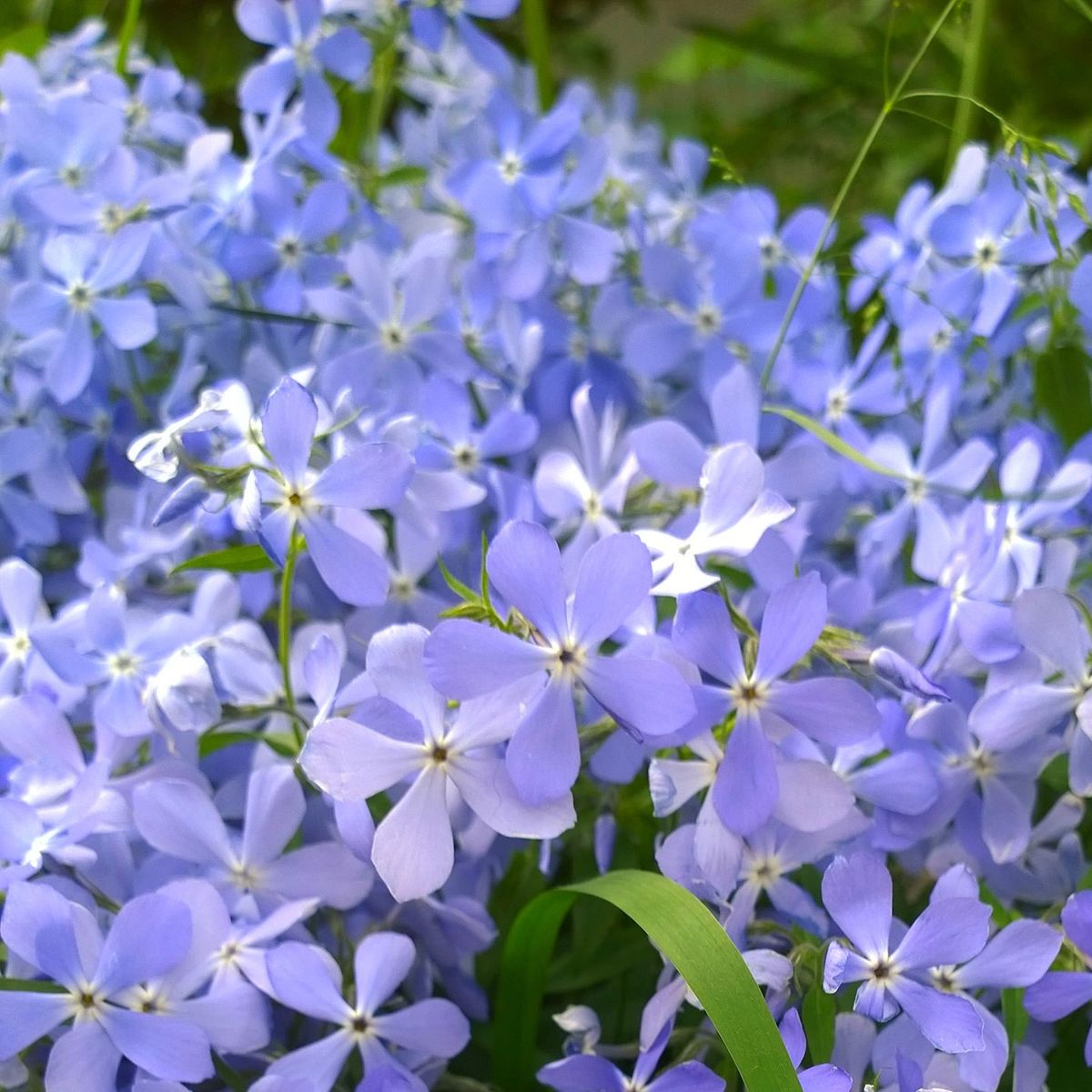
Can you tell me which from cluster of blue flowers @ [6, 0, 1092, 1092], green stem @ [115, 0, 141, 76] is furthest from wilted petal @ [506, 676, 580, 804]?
green stem @ [115, 0, 141, 76]

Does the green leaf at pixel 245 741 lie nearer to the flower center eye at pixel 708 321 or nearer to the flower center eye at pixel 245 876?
the flower center eye at pixel 245 876

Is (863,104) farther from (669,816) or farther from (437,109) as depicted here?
(669,816)

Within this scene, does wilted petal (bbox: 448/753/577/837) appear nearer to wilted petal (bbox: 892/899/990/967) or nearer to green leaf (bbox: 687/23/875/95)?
wilted petal (bbox: 892/899/990/967)

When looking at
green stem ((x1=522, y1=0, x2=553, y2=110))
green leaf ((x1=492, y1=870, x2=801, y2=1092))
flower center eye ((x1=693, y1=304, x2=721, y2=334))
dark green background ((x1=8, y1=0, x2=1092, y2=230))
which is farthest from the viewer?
dark green background ((x1=8, y1=0, x2=1092, y2=230))

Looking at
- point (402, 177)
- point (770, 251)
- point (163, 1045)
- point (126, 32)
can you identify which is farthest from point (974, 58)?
point (163, 1045)

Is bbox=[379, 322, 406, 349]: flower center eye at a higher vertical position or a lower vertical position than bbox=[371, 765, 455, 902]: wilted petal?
higher

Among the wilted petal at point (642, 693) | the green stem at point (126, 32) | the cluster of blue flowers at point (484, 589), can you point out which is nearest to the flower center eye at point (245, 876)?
the cluster of blue flowers at point (484, 589)
